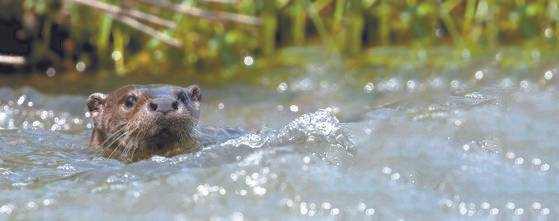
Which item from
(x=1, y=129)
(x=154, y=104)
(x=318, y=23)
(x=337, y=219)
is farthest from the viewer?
(x=318, y=23)

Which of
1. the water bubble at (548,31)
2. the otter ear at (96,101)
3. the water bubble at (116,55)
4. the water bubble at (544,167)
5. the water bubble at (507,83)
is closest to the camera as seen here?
the water bubble at (544,167)

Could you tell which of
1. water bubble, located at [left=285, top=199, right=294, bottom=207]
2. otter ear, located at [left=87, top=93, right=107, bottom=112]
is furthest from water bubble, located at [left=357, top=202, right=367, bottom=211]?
otter ear, located at [left=87, top=93, right=107, bottom=112]

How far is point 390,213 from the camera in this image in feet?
15.1

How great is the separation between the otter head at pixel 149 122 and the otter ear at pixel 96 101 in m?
0.11

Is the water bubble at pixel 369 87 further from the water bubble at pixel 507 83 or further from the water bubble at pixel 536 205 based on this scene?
the water bubble at pixel 536 205

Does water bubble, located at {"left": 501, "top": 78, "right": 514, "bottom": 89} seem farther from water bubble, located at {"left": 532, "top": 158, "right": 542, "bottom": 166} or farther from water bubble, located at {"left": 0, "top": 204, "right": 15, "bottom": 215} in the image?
water bubble, located at {"left": 0, "top": 204, "right": 15, "bottom": 215}

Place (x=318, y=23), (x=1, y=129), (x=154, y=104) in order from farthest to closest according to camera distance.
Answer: (x=318, y=23)
(x=1, y=129)
(x=154, y=104)

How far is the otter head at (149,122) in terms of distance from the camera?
5.56m

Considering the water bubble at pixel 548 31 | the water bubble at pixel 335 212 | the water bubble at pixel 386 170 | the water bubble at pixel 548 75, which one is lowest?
the water bubble at pixel 335 212

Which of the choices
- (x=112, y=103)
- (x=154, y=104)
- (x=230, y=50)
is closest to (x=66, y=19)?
(x=230, y=50)

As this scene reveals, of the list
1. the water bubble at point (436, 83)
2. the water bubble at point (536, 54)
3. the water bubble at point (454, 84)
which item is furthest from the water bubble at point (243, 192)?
the water bubble at point (536, 54)

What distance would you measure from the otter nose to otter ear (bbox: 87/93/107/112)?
31.3 inches

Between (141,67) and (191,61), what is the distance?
15.9 inches

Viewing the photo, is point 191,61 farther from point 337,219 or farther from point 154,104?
point 337,219
